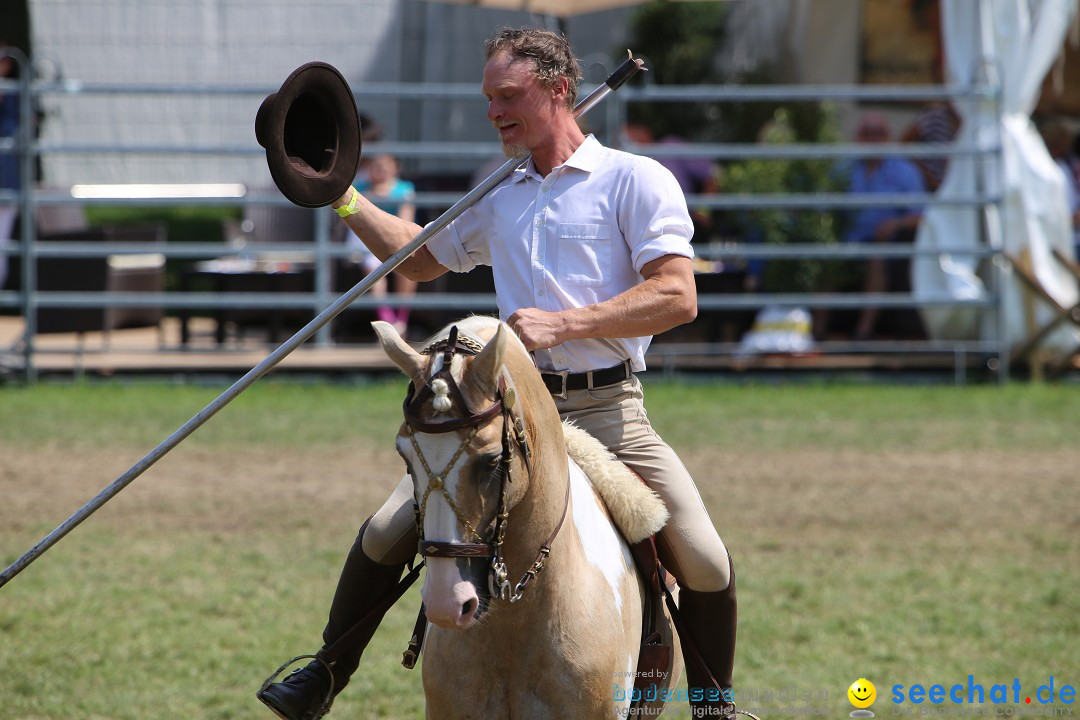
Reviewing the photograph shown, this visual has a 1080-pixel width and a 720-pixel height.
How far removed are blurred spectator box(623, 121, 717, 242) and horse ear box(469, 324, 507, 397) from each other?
8.84 m

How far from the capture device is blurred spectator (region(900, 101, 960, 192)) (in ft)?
39.8

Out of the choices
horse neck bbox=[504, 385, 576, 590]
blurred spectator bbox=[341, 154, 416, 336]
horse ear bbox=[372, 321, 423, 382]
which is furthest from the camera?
blurred spectator bbox=[341, 154, 416, 336]

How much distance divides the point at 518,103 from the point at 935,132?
9792mm

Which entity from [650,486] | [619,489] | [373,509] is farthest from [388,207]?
[619,489]

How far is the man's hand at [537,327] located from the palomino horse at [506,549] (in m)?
0.07

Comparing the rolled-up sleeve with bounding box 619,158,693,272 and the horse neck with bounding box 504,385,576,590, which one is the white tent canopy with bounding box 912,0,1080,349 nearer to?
the rolled-up sleeve with bounding box 619,158,693,272

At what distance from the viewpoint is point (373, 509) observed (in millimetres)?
7383

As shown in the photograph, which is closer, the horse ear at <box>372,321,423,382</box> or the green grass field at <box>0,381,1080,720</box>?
the horse ear at <box>372,321,423,382</box>

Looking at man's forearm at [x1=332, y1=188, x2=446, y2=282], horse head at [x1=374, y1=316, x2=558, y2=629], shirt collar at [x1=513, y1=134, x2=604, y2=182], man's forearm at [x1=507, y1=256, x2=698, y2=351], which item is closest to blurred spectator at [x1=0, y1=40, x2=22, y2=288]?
man's forearm at [x1=332, y1=188, x2=446, y2=282]

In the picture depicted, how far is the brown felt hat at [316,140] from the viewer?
3256 millimetres

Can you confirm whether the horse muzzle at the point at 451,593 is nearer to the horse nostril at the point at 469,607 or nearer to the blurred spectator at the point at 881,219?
the horse nostril at the point at 469,607

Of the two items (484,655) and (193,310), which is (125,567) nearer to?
(484,655)

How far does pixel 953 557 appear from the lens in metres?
6.61

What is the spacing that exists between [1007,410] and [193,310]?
6962mm
